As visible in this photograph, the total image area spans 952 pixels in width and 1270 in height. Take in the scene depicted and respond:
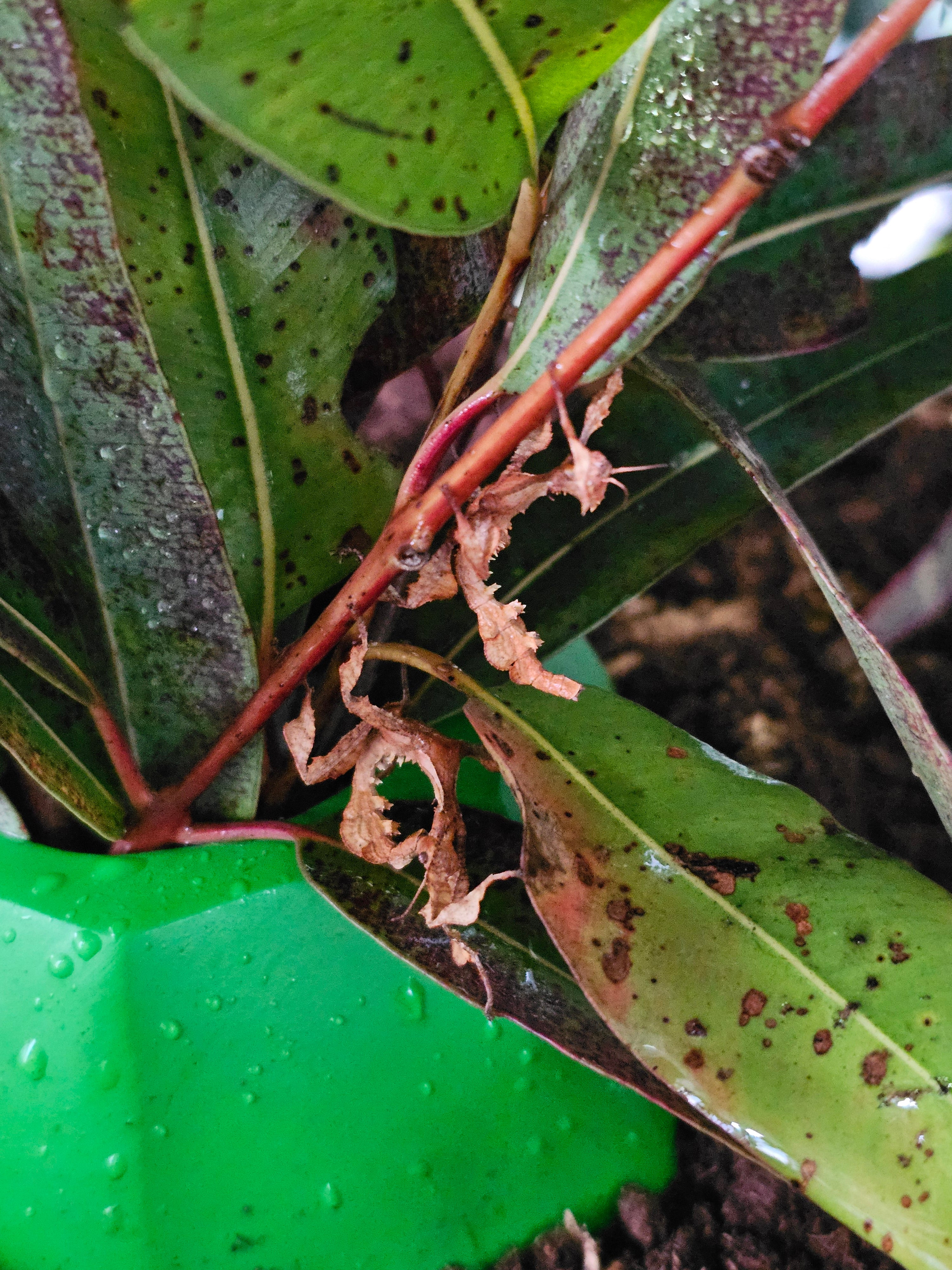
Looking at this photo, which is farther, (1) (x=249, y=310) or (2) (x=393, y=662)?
(2) (x=393, y=662)

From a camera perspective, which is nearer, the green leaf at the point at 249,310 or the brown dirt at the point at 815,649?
the green leaf at the point at 249,310

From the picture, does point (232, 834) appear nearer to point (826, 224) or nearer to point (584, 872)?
point (584, 872)

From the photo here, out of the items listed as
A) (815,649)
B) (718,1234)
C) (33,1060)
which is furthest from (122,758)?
(815,649)

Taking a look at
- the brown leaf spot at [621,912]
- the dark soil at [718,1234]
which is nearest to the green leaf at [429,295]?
the brown leaf spot at [621,912]

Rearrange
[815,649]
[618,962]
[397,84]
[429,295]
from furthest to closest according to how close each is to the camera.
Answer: [815,649], [429,295], [618,962], [397,84]

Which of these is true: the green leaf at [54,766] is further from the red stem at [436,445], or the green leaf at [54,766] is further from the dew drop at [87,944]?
the red stem at [436,445]

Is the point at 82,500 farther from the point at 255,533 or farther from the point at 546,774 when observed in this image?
the point at 546,774

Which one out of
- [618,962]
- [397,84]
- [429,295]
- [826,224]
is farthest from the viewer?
[826,224]
